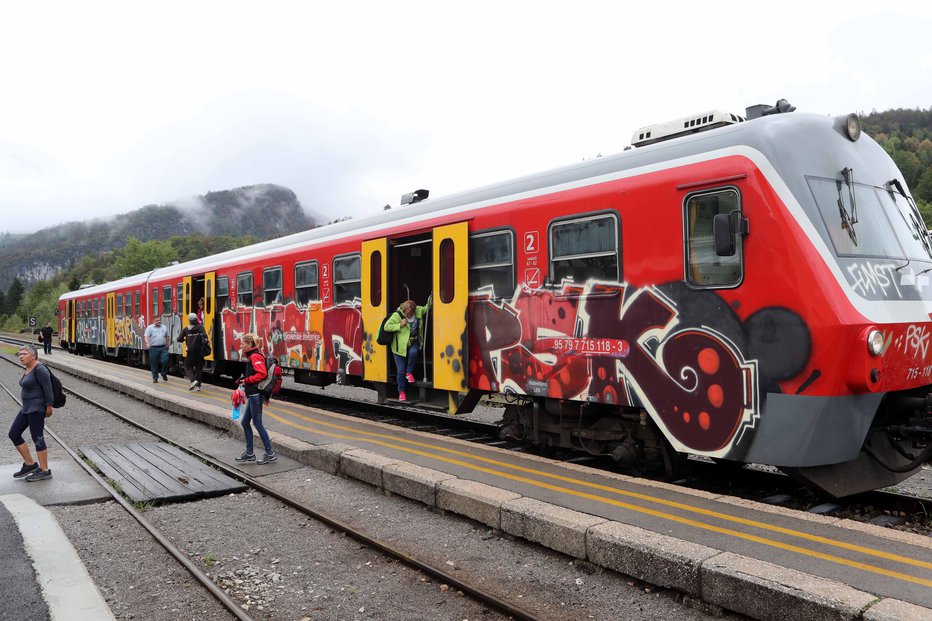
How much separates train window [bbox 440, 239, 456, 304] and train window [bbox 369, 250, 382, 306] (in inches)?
61.9

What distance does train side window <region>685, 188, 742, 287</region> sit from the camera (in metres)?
5.53

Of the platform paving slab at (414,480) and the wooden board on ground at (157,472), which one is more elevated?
the platform paving slab at (414,480)

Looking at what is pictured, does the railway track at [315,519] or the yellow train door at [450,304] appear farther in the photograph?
the yellow train door at [450,304]

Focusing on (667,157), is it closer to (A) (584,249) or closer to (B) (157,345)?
(A) (584,249)

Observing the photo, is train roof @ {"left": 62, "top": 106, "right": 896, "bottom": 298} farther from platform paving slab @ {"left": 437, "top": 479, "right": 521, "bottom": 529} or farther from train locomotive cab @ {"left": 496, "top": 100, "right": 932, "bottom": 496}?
platform paving slab @ {"left": 437, "top": 479, "right": 521, "bottom": 529}

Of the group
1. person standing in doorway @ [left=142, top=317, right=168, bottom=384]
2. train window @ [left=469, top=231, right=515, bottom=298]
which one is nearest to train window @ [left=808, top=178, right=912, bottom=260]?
train window @ [left=469, top=231, right=515, bottom=298]

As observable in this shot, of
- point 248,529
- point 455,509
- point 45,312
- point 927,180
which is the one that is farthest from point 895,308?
point 45,312

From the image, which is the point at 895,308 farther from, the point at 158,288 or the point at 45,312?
the point at 45,312

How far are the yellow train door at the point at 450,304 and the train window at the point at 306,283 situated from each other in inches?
142

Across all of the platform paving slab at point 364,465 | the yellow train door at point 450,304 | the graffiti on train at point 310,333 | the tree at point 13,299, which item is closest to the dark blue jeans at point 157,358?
the graffiti on train at point 310,333

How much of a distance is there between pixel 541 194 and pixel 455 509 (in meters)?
3.51

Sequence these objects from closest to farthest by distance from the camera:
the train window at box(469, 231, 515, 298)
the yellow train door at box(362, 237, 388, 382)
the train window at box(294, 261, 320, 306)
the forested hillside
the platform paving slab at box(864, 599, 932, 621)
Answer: the platform paving slab at box(864, 599, 932, 621)
the train window at box(469, 231, 515, 298)
the yellow train door at box(362, 237, 388, 382)
the train window at box(294, 261, 320, 306)
the forested hillside

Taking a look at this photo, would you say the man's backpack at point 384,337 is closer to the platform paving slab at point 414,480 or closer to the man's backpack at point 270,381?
the man's backpack at point 270,381

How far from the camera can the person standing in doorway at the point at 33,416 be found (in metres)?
7.54
